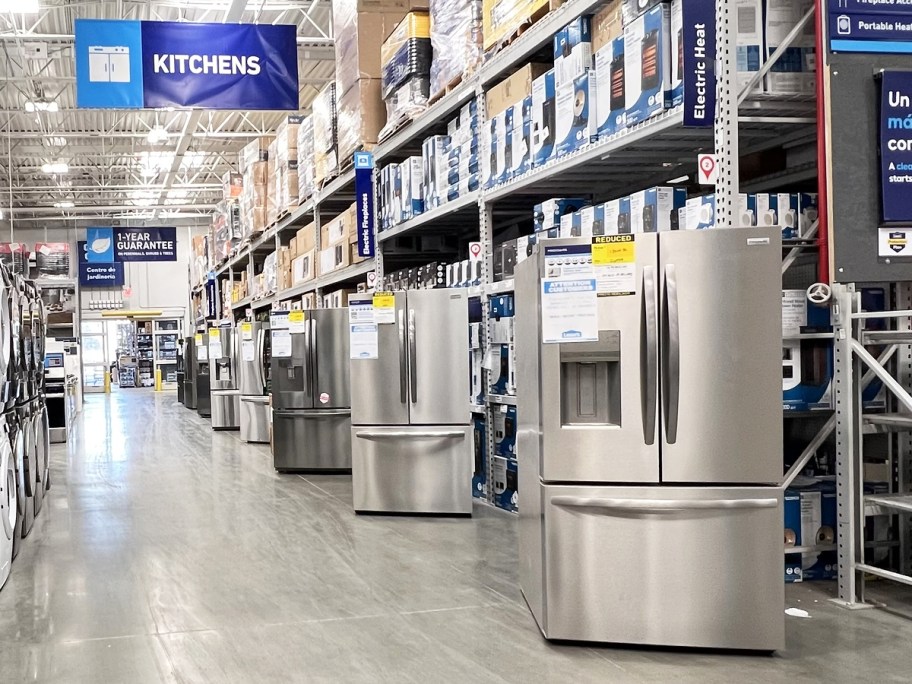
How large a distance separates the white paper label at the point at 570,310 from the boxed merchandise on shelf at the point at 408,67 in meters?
4.23

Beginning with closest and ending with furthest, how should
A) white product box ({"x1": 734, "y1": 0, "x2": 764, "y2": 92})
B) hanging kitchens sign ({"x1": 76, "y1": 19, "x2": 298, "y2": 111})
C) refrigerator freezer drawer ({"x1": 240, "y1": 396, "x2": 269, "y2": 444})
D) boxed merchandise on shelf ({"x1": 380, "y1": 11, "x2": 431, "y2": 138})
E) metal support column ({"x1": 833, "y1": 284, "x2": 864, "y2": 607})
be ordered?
metal support column ({"x1": 833, "y1": 284, "x2": 864, "y2": 607}), white product box ({"x1": 734, "y1": 0, "x2": 764, "y2": 92}), boxed merchandise on shelf ({"x1": 380, "y1": 11, "x2": 431, "y2": 138}), hanging kitchens sign ({"x1": 76, "y1": 19, "x2": 298, "y2": 111}), refrigerator freezer drawer ({"x1": 240, "y1": 396, "x2": 269, "y2": 444})

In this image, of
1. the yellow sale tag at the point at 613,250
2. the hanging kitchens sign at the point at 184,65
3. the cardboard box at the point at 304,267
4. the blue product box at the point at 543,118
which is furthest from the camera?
the cardboard box at the point at 304,267

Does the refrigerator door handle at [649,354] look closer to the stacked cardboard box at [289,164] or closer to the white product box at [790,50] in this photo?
the white product box at [790,50]

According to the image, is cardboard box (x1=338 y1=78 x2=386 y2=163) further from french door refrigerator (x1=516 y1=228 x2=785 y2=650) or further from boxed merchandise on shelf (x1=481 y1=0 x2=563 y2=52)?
french door refrigerator (x1=516 y1=228 x2=785 y2=650)

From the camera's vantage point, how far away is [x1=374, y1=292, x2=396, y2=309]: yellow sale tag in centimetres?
627

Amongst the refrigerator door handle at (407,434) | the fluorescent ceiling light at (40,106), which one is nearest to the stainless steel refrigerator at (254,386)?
the refrigerator door handle at (407,434)

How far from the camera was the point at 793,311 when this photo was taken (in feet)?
14.3

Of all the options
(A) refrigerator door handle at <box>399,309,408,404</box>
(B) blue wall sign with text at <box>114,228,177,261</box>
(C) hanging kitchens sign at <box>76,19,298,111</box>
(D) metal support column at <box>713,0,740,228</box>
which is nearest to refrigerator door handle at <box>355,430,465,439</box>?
(A) refrigerator door handle at <box>399,309,408,404</box>

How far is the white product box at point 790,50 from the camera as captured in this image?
13.6 ft

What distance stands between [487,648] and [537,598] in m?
0.30

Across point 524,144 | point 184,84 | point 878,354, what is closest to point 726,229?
point 878,354

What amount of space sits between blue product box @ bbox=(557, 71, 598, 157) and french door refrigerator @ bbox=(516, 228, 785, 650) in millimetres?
1604

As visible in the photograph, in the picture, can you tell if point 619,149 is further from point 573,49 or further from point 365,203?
point 365,203

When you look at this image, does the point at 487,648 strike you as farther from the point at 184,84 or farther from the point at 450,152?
the point at 184,84
